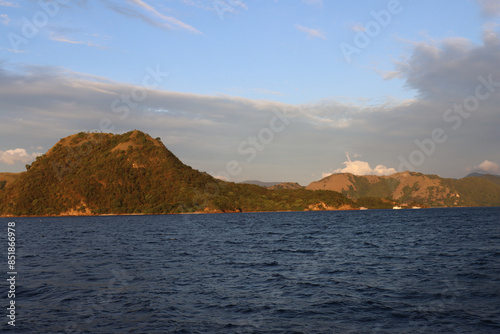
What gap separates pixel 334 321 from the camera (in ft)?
64.0

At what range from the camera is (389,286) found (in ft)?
90.9

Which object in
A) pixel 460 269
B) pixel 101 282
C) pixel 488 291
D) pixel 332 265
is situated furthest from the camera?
pixel 332 265

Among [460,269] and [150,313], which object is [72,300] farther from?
[460,269]

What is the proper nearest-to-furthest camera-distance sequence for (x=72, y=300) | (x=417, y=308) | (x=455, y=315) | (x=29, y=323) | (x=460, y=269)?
(x=29, y=323) → (x=455, y=315) → (x=417, y=308) → (x=72, y=300) → (x=460, y=269)

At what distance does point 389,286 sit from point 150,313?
18.3m

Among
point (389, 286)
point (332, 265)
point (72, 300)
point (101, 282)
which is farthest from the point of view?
point (332, 265)

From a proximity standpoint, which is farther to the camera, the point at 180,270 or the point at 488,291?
the point at 180,270

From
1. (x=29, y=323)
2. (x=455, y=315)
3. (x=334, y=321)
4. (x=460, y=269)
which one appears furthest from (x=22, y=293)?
(x=460, y=269)

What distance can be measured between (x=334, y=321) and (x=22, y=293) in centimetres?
2245

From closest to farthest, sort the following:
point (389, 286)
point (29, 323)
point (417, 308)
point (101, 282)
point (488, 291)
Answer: point (29, 323), point (417, 308), point (488, 291), point (389, 286), point (101, 282)

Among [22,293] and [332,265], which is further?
[332,265]

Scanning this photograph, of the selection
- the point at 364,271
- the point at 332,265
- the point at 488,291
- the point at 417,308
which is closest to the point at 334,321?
the point at 417,308

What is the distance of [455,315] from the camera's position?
20.3 meters

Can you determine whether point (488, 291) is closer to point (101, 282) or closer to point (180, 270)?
point (180, 270)
